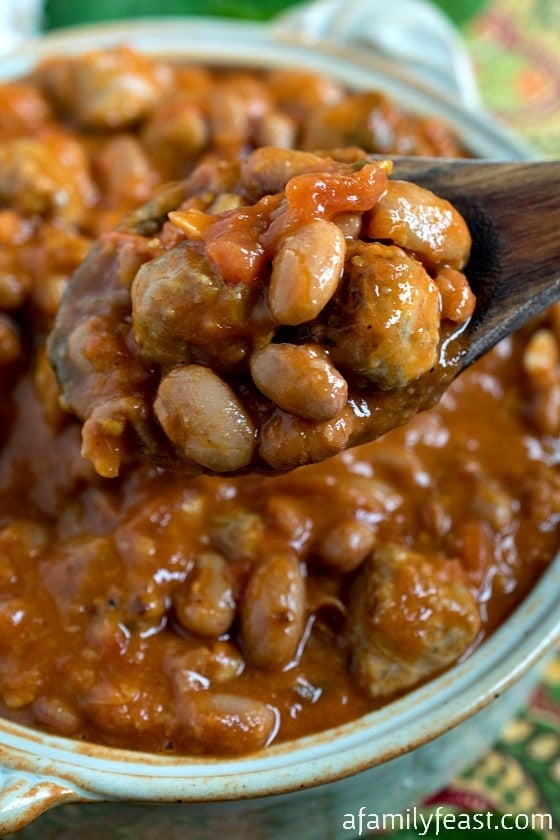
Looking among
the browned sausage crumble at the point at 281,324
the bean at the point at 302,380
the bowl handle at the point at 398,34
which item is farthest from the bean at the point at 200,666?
the bowl handle at the point at 398,34

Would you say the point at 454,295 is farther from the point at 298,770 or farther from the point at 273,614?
the point at 298,770

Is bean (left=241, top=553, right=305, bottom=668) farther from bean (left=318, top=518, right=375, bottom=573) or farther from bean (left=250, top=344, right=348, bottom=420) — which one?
bean (left=250, top=344, right=348, bottom=420)

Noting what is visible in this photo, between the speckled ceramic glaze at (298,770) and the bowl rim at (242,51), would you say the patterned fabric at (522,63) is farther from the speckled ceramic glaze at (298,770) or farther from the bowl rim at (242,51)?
the speckled ceramic glaze at (298,770)

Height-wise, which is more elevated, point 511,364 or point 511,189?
point 511,189

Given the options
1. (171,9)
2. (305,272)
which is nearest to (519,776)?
(305,272)

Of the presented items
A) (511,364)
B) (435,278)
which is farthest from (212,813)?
(511,364)

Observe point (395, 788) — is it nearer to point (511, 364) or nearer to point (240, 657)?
point (240, 657)
